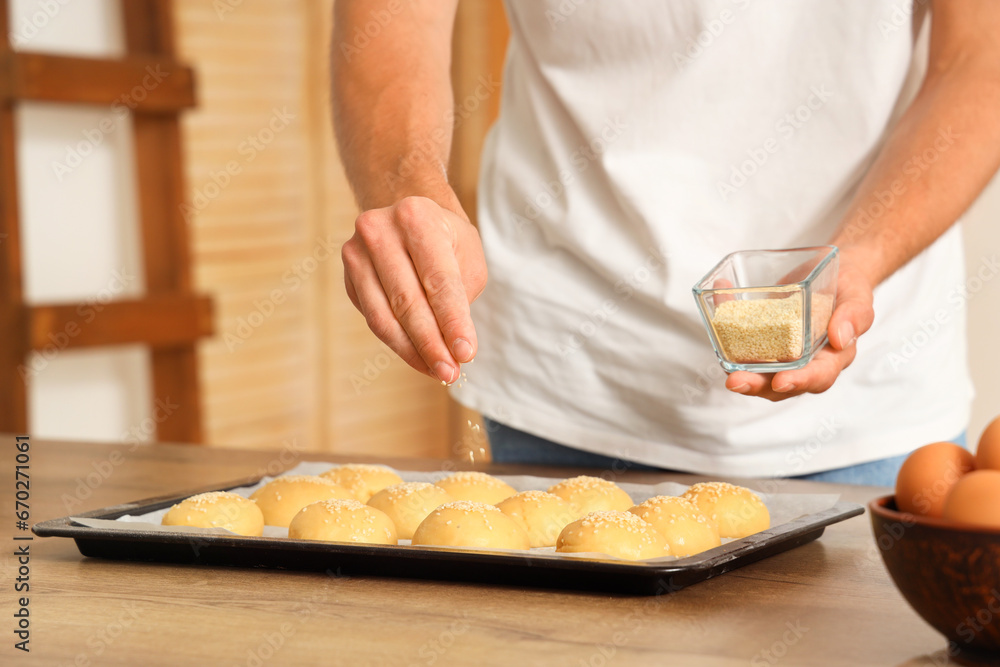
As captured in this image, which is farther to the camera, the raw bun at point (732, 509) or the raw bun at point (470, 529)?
the raw bun at point (732, 509)

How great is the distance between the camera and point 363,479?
1.22 meters

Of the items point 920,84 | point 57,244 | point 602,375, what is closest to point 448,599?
point 602,375

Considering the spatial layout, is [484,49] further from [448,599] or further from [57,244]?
[448,599]

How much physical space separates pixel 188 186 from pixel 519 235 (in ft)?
6.70

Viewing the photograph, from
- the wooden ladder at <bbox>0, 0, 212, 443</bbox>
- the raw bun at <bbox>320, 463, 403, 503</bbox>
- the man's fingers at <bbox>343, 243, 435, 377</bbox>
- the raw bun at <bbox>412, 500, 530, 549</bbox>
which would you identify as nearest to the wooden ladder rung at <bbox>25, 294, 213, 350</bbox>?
the wooden ladder at <bbox>0, 0, 212, 443</bbox>

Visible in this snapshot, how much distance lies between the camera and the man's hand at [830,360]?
42.0 inches

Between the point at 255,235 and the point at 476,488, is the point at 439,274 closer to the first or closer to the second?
the point at 476,488

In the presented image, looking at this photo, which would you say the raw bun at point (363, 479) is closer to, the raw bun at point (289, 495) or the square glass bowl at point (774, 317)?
the raw bun at point (289, 495)

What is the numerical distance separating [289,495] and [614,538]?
379mm

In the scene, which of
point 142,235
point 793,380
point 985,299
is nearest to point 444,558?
point 793,380

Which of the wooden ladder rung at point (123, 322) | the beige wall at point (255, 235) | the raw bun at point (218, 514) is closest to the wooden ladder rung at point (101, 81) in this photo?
the beige wall at point (255, 235)

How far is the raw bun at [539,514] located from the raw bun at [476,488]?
0.08 m

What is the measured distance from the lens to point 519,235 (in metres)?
1.49

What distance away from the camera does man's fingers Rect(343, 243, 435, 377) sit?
98cm
